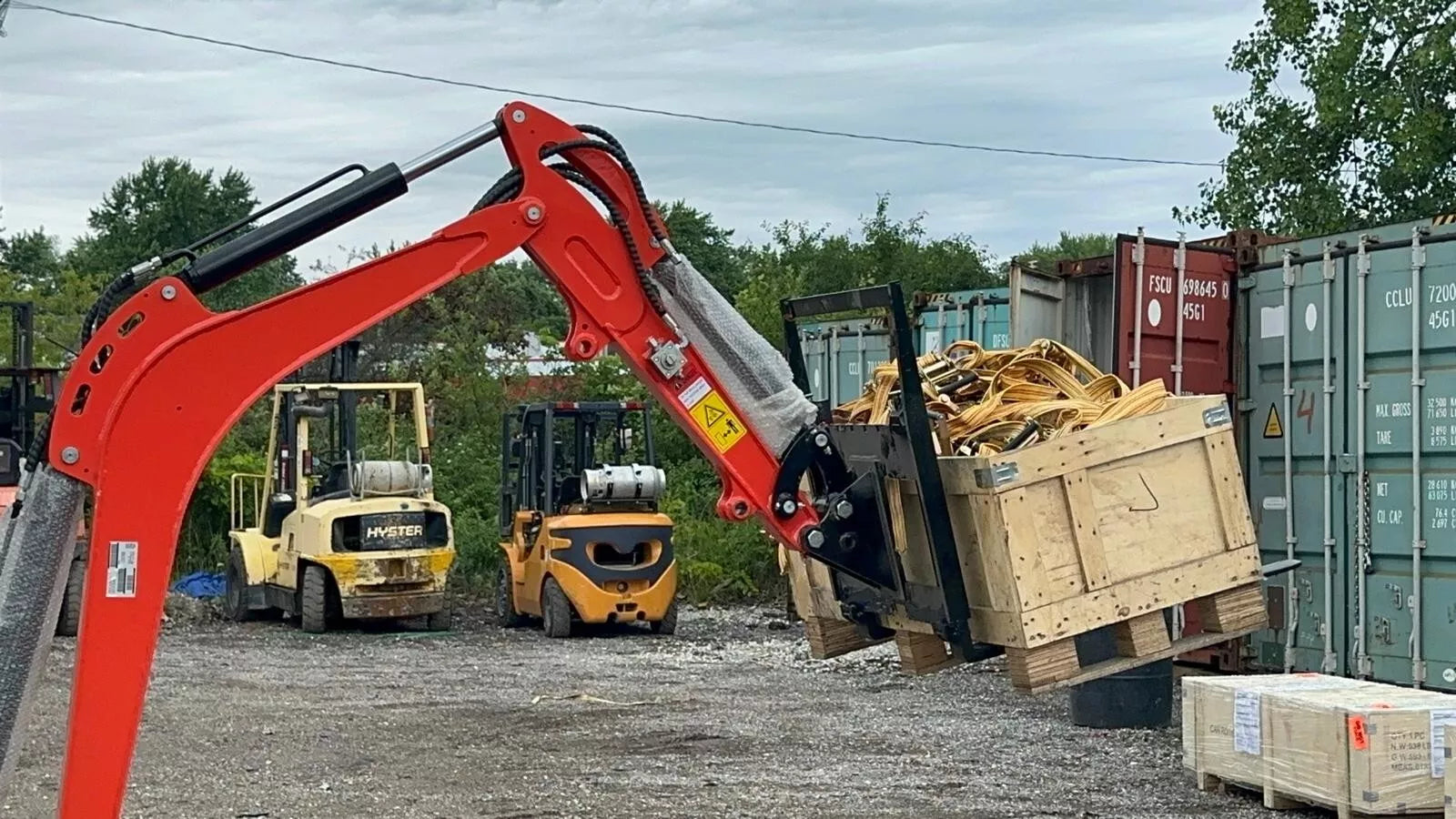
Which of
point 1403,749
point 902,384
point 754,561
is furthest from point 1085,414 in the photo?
point 754,561

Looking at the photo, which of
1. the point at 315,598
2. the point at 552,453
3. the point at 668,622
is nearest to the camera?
the point at 315,598

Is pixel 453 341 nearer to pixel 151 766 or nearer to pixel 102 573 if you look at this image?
pixel 151 766

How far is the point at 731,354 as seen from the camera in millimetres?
6258

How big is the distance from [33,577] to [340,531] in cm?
1286

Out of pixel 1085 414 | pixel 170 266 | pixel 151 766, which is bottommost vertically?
pixel 151 766

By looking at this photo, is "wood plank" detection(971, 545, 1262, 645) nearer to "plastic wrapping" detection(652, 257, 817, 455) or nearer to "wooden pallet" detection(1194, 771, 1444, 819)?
"plastic wrapping" detection(652, 257, 817, 455)

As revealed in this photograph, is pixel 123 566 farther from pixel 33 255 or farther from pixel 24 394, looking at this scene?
pixel 33 255

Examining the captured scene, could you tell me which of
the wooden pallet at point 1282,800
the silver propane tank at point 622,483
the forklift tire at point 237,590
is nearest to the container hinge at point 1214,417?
the wooden pallet at point 1282,800

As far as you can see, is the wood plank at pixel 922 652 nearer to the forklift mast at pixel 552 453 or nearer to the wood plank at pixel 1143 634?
the wood plank at pixel 1143 634

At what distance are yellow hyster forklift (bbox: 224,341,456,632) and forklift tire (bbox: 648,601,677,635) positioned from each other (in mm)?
2132

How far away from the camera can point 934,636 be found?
21.9 feet

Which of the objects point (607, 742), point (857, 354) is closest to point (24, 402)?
point (857, 354)

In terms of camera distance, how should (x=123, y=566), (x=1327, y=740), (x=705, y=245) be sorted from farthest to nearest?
(x=705, y=245) < (x=1327, y=740) < (x=123, y=566)

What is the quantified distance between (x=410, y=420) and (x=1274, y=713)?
18.5 metres
